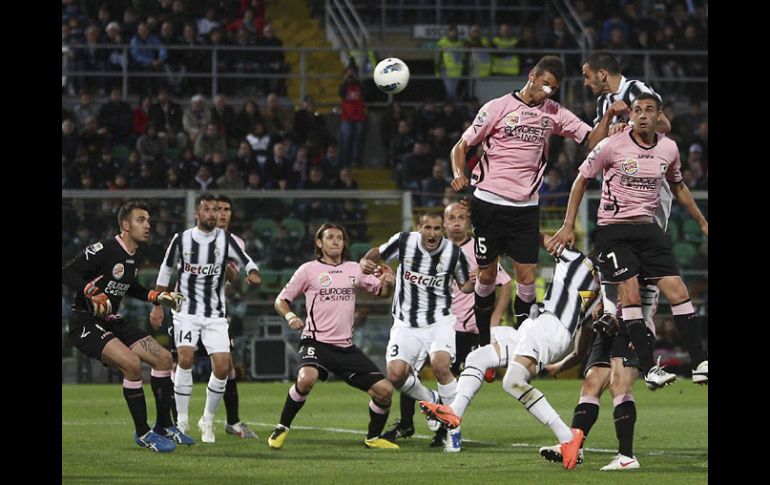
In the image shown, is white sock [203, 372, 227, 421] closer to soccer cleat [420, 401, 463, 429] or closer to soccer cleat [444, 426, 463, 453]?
soccer cleat [444, 426, 463, 453]

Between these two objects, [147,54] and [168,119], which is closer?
[168,119]

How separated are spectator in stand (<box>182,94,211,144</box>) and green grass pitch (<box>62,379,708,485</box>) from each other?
7593 mm

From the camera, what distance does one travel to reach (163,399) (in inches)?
428

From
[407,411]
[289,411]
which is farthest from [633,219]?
[407,411]

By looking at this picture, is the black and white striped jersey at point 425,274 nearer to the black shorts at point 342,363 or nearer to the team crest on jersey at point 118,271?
the black shorts at point 342,363

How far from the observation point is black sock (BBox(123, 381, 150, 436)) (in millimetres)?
10352

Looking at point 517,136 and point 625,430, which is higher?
point 517,136

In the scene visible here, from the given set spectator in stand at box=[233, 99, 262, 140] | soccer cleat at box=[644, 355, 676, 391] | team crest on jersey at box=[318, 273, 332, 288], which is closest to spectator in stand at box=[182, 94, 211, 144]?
spectator in stand at box=[233, 99, 262, 140]

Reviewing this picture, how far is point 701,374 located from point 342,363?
11.3ft

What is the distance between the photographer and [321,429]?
1262 cm

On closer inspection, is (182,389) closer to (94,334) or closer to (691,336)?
(94,334)

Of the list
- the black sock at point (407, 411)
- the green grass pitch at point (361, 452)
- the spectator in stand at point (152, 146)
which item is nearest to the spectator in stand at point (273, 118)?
the spectator in stand at point (152, 146)

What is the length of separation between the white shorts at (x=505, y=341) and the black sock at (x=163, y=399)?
9.42 feet

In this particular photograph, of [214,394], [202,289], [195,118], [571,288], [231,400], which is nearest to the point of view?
[571,288]
